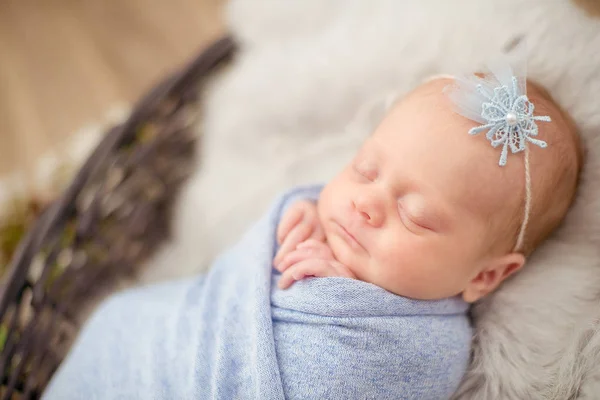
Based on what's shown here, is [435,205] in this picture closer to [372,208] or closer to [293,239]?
[372,208]

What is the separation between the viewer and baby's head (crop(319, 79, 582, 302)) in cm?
71

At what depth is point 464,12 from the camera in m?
0.98

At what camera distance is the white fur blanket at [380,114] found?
0.79 metres

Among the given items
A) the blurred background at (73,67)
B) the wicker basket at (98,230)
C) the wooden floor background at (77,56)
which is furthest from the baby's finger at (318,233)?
the wooden floor background at (77,56)

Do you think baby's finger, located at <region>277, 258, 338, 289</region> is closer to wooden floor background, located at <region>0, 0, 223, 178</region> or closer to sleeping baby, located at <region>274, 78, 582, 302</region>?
sleeping baby, located at <region>274, 78, 582, 302</region>

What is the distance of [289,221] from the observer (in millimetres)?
856

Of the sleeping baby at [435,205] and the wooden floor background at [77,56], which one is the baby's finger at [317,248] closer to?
the sleeping baby at [435,205]

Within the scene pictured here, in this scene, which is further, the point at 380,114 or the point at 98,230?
the point at 98,230

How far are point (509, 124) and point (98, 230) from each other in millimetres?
901

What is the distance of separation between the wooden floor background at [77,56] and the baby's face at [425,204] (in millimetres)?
1248

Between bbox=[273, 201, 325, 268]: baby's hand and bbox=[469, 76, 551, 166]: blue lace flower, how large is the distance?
0.30 metres

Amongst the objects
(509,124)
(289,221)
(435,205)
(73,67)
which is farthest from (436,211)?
(73,67)

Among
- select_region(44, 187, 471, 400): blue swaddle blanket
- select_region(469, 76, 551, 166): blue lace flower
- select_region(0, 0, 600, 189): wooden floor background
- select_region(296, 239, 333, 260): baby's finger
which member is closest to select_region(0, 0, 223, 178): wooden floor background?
select_region(0, 0, 600, 189): wooden floor background

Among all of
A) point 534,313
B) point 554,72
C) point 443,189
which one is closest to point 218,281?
point 443,189
